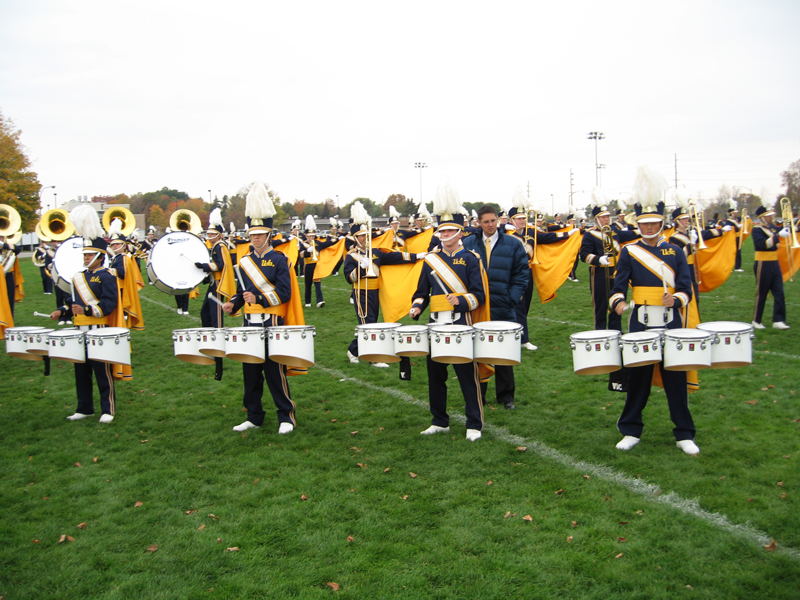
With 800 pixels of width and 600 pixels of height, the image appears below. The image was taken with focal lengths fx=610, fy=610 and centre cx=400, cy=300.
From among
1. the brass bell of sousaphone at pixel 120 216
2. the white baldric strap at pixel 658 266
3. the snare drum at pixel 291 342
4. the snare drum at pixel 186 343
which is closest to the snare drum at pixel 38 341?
the snare drum at pixel 186 343

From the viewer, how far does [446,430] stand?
612 cm

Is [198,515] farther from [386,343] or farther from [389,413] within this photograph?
[389,413]

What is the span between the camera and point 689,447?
5180mm

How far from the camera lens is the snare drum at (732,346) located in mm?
4691

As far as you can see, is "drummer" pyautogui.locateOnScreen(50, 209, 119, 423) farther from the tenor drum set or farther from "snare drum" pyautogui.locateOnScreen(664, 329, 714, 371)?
"snare drum" pyautogui.locateOnScreen(664, 329, 714, 371)

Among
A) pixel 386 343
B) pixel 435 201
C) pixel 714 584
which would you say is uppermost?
pixel 435 201

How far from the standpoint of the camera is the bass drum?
7551 millimetres

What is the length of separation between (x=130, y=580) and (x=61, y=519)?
1.26 meters

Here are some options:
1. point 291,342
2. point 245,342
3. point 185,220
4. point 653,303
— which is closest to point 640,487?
point 653,303

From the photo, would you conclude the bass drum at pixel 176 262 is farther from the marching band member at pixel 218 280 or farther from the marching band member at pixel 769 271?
the marching band member at pixel 769 271

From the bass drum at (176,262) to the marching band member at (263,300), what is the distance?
1536 mm

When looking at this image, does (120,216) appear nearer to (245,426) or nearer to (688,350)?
(245,426)

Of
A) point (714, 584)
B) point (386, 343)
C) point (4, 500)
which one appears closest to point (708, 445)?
point (714, 584)

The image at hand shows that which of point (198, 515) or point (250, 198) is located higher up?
point (250, 198)
